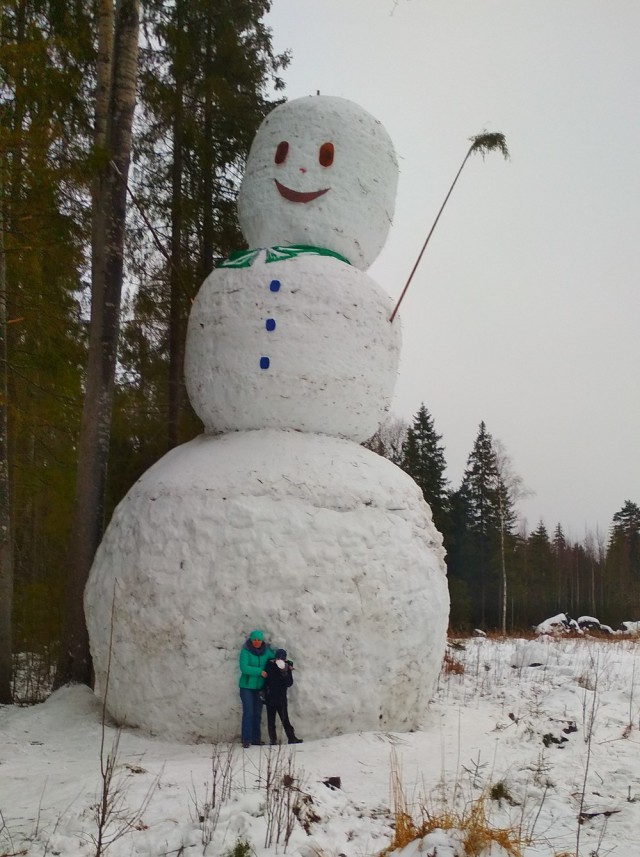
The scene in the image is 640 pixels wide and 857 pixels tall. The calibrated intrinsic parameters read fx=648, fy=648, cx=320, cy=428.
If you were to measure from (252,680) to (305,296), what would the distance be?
321 cm

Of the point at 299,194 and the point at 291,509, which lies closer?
the point at 291,509

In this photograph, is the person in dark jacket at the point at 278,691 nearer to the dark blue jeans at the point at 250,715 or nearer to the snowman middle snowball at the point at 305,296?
the dark blue jeans at the point at 250,715

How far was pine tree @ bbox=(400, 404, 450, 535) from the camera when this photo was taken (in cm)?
2281

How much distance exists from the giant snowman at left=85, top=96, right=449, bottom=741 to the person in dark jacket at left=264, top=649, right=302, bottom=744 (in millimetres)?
125

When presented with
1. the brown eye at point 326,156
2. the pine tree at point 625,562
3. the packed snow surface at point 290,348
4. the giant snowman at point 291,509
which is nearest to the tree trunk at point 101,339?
the giant snowman at point 291,509

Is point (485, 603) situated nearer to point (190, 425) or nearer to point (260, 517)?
point (190, 425)

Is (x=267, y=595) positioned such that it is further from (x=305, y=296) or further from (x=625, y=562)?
(x=625, y=562)

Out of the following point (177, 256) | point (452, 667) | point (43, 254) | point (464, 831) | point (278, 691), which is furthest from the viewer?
point (177, 256)

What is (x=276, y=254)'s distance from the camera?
5957 mm

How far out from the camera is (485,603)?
2830 cm

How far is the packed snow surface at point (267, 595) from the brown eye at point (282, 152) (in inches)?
114

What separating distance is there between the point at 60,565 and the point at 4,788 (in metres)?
6.98

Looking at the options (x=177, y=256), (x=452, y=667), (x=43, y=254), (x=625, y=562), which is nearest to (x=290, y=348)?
(x=43, y=254)

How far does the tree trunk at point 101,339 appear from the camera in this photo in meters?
6.91
